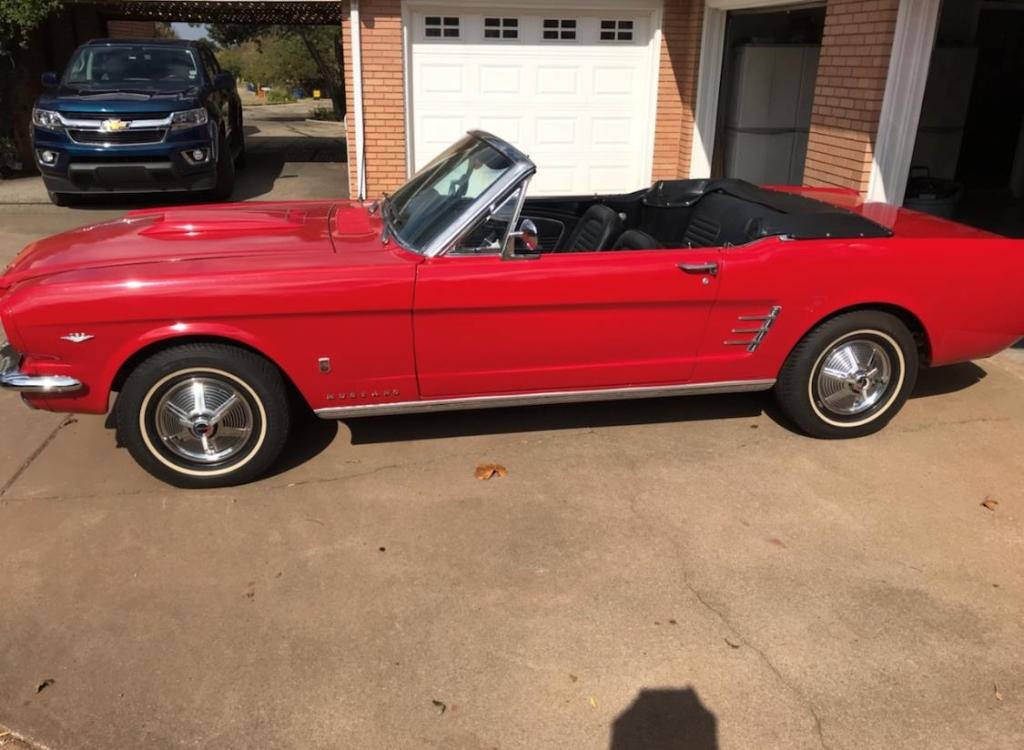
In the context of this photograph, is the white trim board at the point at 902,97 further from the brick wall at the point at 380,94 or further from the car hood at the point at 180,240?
the brick wall at the point at 380,94

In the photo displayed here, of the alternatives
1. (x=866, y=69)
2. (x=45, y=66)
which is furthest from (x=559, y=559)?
(x=45, y=66)

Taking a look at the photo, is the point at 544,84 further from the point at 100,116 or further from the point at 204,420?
the point at 204,420

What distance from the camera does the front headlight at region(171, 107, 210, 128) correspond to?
9773 millimetres

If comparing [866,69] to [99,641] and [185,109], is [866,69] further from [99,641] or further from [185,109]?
[185,109]

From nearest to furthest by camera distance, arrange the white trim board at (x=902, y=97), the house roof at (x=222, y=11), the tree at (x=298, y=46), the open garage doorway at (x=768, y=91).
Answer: the white trim board at (x=902, y=97) → the open garage doorway at (x=768, y=91) → the house roof at (x=222, y=11) → the tree at (x=298, y=46)

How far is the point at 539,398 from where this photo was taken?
13.5 feet

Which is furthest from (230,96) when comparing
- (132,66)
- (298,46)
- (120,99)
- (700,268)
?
(298,46)

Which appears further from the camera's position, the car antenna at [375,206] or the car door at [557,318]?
the car antenna at [375,206]

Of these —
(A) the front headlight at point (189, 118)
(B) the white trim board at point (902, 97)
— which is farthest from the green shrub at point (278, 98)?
(B) the white trim board at point (902, 97)

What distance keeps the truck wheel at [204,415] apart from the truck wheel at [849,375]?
261 cm

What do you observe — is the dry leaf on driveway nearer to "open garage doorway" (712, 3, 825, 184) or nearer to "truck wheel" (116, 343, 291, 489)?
"truck wheel" (116, 343, 291, 489)

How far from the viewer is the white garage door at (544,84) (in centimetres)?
986

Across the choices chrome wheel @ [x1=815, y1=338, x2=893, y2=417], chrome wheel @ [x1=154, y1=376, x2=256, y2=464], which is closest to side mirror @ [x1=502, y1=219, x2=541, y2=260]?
chrome wheel @ [x1=154, y1=376, x2=256, y2=464]

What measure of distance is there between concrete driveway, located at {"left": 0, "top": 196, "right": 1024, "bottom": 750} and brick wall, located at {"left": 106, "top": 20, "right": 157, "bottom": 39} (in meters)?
14.1
